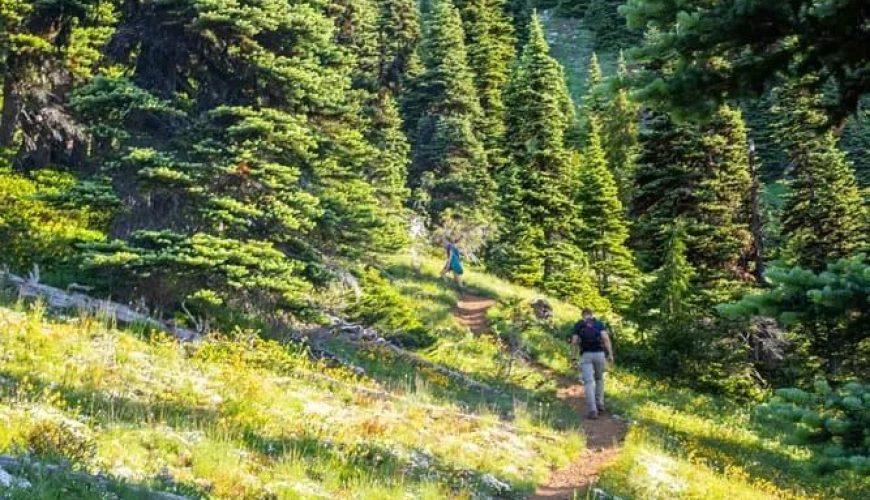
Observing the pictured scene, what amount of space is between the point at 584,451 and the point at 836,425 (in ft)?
30.4

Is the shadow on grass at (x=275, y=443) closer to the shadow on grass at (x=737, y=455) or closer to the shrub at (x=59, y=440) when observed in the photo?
the shrub at (x=59, y=440)

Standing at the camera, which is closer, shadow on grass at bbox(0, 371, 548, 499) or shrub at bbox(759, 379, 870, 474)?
shrub at bbox(759, 379, 870, 474)

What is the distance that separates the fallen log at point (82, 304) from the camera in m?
11.6

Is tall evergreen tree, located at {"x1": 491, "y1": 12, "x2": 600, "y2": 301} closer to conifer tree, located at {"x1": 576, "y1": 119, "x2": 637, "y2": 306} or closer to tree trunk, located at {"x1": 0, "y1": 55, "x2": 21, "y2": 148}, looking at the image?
conifer tree, located at {"x1": 576, "y1": 119, "x2": 637, "y2": 306}

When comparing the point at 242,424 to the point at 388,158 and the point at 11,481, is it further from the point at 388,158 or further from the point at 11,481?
the point at 388,158

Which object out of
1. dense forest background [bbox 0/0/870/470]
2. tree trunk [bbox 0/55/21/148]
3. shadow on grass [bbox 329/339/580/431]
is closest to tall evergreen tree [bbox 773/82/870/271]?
dense forest background [bbox 0/0/870/470]

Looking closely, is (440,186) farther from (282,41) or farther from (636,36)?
(636,36)

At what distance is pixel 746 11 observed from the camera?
4.80 metres

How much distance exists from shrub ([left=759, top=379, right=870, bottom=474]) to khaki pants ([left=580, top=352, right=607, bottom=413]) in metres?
11.1

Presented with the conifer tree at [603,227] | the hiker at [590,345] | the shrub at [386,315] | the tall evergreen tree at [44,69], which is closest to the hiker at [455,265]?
the conifer tree at [603,227]

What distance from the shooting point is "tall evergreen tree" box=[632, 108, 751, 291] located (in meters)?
24.8

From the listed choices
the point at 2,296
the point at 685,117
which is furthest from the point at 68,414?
the point at 685,117

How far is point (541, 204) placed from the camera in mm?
33469

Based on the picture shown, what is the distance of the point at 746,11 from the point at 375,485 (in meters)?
5.63
